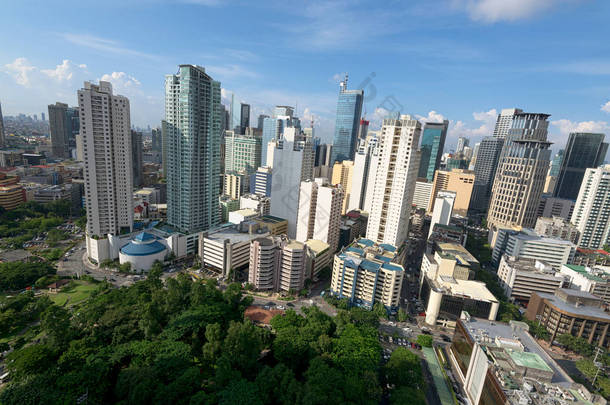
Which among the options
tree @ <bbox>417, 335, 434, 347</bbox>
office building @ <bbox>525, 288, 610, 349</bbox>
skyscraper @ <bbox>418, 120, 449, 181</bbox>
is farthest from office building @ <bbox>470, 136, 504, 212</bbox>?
tree @ <bbox>417, 335, 434, 347</bbox>

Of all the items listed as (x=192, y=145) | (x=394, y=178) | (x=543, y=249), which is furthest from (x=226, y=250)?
(x=543, y=249)

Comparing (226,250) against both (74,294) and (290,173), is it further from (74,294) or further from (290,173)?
(290,173)

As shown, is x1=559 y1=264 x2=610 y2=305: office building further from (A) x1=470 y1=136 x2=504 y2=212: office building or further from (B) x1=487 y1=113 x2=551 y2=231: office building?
(A) x1=470 y1=136 x2=504 y2=212: office building

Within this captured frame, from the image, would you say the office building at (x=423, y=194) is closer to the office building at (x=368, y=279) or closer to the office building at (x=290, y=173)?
the office building at (x=290, y=173)

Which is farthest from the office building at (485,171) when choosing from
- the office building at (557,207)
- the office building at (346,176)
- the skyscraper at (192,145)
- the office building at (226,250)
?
the skyscraper at (192,145)

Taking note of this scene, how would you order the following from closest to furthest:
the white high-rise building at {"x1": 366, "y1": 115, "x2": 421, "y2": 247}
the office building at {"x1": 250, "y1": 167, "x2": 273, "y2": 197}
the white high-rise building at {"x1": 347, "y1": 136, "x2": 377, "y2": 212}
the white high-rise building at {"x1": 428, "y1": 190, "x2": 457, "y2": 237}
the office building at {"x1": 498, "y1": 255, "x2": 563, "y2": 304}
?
the office building at {"x1": 498, "y1": 255, "x2": 563, "y2": 304}
the white high-rise building at {"x1": 366, "y1": 115, "x2": 421, "y2": 247}
the white high-rise building at {"x1": 428, "y1": 190, "x2": 457, "y2": 237}
the office building at {"x1": 250, "y1": 167, "x2": 273, "y2": 197}
the white high-rise building at {"x1": 347, "y1": 136, "x2": 377, "y2": 212}
